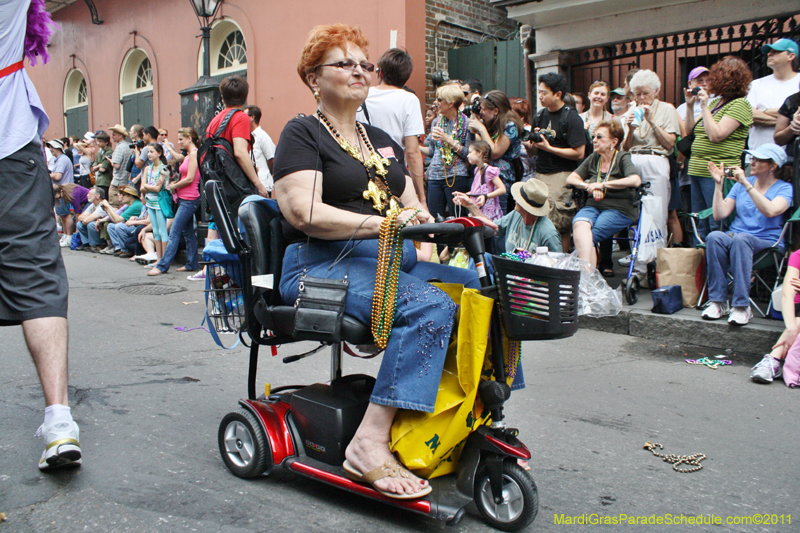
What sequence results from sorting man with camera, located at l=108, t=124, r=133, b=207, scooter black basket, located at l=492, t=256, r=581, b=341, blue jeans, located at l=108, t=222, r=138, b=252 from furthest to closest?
man with camera, located at l=108, t=124, r=133, b=207 < blue jeans, located at l=108, t=222, r=138, b=252 < scooter black basket, located at l=492, t=256, r=581, b=341

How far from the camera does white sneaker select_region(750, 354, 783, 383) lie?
455 centimetres

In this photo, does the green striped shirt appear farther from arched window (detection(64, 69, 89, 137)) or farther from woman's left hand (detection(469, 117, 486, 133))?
arched window (detection(64, 69, 89, 137))

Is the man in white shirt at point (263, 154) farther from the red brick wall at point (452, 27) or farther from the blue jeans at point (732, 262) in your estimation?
the blue jeans at point (732, 262)

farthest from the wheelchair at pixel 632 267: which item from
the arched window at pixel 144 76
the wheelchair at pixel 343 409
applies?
the arched window at pixel 144 76

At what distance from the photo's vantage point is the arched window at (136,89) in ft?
54.7

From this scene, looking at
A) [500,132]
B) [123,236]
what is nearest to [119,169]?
[123,236]

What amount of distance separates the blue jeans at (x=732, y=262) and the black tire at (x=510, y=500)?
365 cm

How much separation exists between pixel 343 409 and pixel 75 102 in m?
20.8

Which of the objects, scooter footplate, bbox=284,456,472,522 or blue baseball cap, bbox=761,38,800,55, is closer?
scooter footplate, bbox=284,456,472,522

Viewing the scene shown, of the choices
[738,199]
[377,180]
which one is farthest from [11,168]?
[738,199]

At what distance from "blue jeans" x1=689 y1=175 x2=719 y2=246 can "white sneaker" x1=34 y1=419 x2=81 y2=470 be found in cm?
563

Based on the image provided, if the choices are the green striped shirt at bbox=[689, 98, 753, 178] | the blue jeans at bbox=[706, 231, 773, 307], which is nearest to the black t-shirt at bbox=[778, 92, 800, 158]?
the green striped shirt at bbox=[689, 98, 753, 178]

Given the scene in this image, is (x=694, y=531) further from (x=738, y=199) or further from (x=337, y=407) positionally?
(x=738, y=199)

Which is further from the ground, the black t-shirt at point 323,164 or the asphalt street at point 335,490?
the black t-shirt at point 323,164
